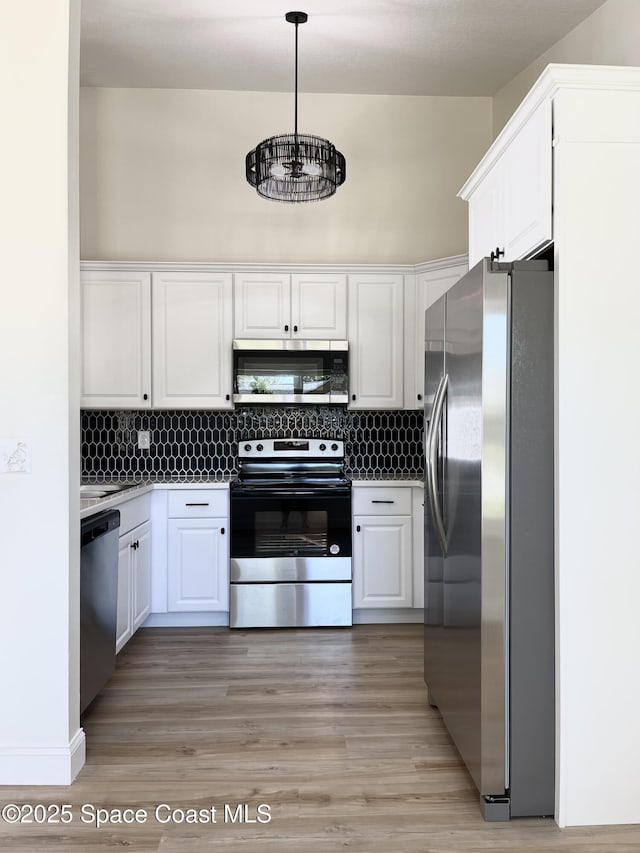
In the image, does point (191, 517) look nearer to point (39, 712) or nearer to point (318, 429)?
point (318, 429)

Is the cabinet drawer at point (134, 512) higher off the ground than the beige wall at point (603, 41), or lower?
lower

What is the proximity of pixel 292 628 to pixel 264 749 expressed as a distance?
5.05 feet

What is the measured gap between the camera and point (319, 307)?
176 inches

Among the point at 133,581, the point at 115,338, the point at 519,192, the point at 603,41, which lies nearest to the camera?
the point at 519,192

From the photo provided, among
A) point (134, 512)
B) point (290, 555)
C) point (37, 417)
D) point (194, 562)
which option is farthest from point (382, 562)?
point (37, 417)

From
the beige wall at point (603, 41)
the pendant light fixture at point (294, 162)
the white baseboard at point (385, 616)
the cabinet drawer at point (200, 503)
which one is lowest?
the white baseboard at point (385, 616)

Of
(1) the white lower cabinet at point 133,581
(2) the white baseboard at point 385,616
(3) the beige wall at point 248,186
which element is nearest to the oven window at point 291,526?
(2) the white baseboard at point 385,616

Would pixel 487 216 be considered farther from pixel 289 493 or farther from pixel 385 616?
pixel 385 616

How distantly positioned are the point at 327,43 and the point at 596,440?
2.99 m

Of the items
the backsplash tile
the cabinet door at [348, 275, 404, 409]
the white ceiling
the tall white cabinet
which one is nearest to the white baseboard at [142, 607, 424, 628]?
the backsplash tile

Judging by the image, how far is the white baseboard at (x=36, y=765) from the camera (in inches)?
94.5

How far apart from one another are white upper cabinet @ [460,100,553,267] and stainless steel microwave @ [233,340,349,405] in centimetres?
151

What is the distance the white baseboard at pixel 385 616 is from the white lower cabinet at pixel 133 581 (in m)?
1.29

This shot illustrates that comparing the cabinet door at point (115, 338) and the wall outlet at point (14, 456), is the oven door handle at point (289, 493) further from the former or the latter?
the wall outlet at point (14, 456)
